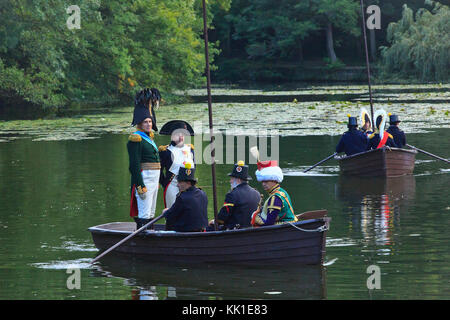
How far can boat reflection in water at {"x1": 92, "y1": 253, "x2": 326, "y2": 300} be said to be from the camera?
1022cm

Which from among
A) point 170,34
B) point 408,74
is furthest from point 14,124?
point 408,74

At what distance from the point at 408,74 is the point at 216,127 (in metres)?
29.4

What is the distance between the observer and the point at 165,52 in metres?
46.9

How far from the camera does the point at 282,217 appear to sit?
437 inches

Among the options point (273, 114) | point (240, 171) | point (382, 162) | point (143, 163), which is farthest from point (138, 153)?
point (273, 114)

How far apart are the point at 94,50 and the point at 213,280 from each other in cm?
3397

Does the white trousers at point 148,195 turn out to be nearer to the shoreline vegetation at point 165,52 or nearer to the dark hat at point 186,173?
the dark hat at point 186,173

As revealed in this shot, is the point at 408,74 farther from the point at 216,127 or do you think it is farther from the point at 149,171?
the point at 149,171

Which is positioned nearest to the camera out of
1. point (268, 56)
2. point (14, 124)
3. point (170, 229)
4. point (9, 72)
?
point (170, 229)

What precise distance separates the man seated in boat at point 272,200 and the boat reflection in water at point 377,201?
7.43 ft

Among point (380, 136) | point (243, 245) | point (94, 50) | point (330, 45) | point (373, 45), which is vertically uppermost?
point (330, 45)

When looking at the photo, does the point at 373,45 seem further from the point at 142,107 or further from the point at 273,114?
the point at 142,107

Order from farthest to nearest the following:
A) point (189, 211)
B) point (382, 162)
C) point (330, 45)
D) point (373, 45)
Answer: point (330, 45)
point (373, 45)
point (382, 162)
point (189, 211)

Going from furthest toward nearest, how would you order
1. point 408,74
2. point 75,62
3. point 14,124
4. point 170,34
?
point 408,74, point 170,34, point 75,62, point 14,124
